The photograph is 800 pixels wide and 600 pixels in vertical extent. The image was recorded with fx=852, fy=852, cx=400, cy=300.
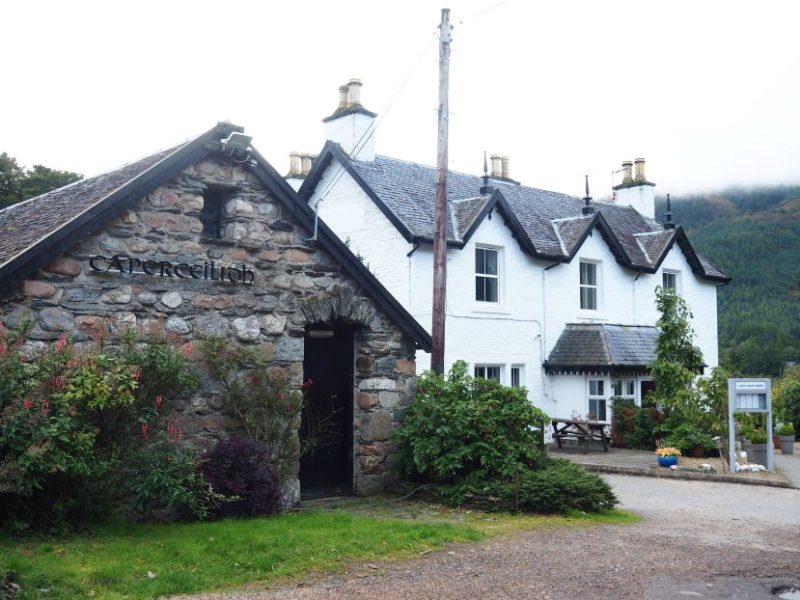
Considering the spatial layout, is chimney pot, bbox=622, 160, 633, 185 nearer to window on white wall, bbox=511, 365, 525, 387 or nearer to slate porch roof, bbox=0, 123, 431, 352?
window on white wall, bbox=511, 365, 525, 387

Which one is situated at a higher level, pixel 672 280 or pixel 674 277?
pixel 674 277

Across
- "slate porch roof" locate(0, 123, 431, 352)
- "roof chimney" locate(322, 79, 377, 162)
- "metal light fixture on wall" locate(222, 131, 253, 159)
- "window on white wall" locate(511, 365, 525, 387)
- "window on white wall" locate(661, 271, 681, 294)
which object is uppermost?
"roof chimney" locate(322, 79, 377, 162)

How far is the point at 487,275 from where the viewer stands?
22.5 meters

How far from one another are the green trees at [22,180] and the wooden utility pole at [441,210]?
1969cm

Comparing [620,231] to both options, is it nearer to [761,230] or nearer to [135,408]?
[135,408]

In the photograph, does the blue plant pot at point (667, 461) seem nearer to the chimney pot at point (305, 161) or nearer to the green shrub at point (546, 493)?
the green shrub at point (546, 493)

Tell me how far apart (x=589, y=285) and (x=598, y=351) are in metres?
2.80

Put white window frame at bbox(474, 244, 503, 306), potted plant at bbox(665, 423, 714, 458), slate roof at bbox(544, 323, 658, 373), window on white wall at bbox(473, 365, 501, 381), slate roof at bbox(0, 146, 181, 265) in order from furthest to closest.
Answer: slate roof at bbox(544, 323, 658, 373) → window on white wall at bbox(473, 365, 501, 381) → white window frame at bbox(474, 244, 503, 306) → potted plant at bbox(665, 423, 714, 458) → slate roof at bbox(0, 146, 181, 265)

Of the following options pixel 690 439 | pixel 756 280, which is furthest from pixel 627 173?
pixel 756 280

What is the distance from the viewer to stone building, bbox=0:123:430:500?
9828 millimetres

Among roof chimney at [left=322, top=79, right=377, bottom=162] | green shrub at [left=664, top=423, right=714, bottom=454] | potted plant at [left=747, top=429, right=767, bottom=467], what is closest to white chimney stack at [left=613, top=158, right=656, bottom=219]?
roof chimney at [left=322, top=79, right=377, bottom=162]

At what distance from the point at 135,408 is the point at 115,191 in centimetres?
258

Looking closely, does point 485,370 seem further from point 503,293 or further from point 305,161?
point 305,161

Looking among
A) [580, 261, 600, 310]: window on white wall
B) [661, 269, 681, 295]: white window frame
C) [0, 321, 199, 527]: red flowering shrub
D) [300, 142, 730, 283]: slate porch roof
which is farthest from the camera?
[661, 269, 681, 295]: white window frame
